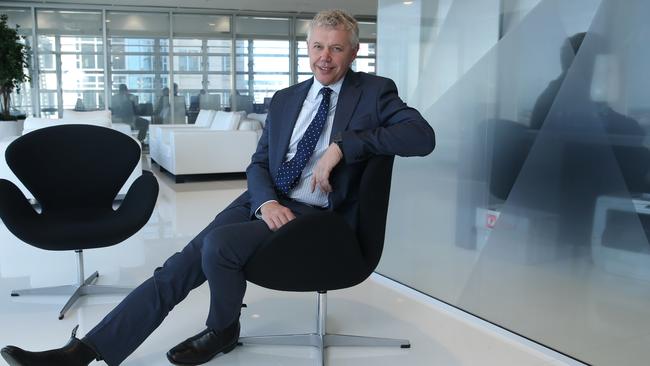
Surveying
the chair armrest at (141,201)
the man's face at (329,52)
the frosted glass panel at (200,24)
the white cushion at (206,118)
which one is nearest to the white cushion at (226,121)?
the white cushion at (206,118)

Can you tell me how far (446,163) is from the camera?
116 inches

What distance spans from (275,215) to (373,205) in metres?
0.35

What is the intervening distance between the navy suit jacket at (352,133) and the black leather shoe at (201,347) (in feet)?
1.59

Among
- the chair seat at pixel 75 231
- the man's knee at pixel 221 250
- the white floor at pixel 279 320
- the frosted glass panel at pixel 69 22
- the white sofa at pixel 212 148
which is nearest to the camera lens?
the man's knee at pixel 221 250

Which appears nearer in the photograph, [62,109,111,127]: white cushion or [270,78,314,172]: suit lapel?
[270,78,314,172]: suit lapel

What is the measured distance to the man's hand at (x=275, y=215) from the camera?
200cm

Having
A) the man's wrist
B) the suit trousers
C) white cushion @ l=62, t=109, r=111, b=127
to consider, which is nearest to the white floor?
the suit trousers

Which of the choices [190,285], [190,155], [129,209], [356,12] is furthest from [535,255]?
[356,12]

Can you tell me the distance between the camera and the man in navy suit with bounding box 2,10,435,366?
195 centimetres

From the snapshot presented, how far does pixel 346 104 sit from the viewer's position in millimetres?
2152

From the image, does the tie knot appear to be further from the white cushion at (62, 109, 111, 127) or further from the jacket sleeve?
the white cushion at (62, 109, 111, 127)

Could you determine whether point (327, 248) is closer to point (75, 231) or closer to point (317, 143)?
point (317, 143)

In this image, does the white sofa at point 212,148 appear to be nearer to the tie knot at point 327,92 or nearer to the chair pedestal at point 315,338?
the chair pedestal at point 315,338

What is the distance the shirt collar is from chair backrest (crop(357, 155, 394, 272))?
371 mm
